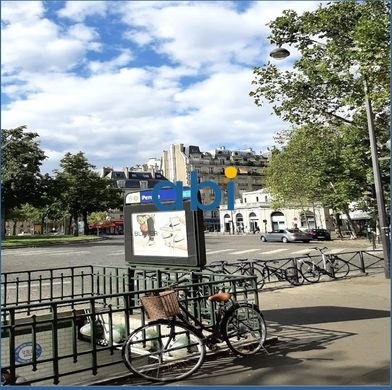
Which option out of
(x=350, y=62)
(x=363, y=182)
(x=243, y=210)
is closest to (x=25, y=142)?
(x=363, y=182)

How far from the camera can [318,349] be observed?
651 cm

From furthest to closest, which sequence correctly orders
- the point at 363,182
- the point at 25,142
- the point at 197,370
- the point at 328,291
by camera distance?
the point at 25,142 < the point at 363,182 < the point at 328,291 < the point at 197,370

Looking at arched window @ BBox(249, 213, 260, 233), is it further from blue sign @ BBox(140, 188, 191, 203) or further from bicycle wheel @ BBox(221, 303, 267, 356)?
bicycle wheel @ BBox(221, 303, 267, 356)

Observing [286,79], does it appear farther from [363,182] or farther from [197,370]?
[363,182]

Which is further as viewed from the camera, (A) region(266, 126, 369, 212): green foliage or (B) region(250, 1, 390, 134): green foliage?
(A) region(266, 126, 369, 212): green foliage

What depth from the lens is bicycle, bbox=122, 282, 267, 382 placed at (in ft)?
18.5

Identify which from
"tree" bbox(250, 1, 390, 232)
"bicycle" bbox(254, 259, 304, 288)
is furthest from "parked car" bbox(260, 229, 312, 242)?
"bicycle" bbox(254, 259, 304, 288)

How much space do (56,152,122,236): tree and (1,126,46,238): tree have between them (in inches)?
618

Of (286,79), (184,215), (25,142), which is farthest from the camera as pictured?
(25,142)

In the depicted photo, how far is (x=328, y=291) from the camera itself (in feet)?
40.1

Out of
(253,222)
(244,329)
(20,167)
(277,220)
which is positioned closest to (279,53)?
(244,329)

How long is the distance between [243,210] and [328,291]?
71.2 metres

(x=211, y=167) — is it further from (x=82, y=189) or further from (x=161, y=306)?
(x=161, y=306)

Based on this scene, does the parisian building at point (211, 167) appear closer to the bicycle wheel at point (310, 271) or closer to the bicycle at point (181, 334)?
the bicycle wheel at point (310, 271)
